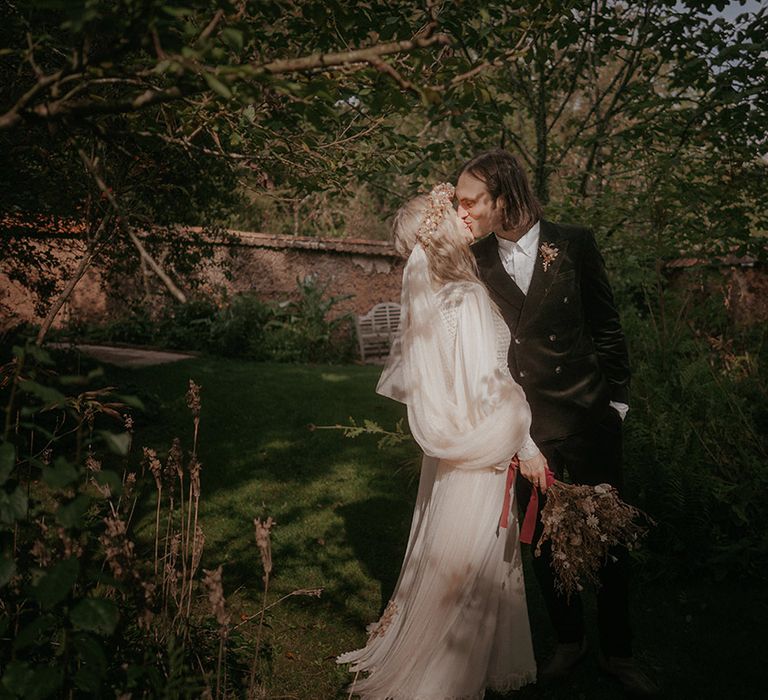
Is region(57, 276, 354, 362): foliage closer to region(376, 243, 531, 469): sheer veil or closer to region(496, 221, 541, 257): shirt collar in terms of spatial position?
region(496, 221, 541, 257): shirt collar

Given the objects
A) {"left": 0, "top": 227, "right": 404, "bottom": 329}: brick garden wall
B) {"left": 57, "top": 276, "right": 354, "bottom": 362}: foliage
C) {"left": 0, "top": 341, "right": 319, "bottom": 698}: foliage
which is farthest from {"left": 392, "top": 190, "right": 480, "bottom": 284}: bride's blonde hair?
{"left": 0, "top": 227, "right": 404, "bottom": 329}: brick garden wall

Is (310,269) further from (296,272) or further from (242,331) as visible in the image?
(242,331)

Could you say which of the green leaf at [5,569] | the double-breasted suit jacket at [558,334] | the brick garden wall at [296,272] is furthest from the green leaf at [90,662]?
the brick garden wall at [296,272]

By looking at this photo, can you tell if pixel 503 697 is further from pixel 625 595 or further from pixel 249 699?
pixel 249 699

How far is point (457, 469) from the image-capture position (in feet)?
8.92

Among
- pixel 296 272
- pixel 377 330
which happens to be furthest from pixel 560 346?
pixel 296 272

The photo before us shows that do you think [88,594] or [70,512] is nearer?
[70,512]

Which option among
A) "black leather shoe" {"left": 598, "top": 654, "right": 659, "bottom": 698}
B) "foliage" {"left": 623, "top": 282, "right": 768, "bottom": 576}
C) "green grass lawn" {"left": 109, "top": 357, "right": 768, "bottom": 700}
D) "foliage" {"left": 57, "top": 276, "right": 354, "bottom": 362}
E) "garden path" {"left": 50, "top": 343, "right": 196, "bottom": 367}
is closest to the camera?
"black leather shoe" {"left": 598, "top": 654, "right": 659, "bottom": 698}

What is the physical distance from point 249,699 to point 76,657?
585 mm

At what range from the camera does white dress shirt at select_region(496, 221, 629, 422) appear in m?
2.93

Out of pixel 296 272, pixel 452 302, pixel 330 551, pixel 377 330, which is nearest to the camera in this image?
pixel 452 302

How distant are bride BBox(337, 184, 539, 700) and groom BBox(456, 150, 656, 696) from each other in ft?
0.57

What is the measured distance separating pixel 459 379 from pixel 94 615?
1565 millimetres

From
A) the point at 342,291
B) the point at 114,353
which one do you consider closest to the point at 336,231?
the point at 342,291
